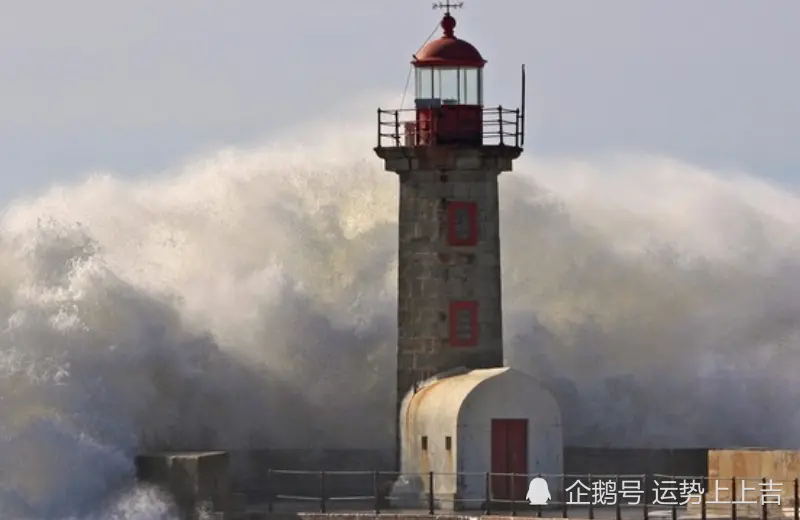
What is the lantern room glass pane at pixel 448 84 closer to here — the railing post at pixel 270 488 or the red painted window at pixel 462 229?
the red painted window at pixel 462 229

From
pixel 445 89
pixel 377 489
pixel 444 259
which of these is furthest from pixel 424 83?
pixel 377 489

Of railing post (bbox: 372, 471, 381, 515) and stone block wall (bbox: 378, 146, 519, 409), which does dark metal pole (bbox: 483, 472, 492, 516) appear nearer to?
railing post (bbox: 372, 471, 381, 515)

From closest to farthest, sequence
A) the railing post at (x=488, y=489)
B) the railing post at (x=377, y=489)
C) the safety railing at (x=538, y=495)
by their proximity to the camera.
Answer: the safety railing at (x=538, y=495) → the railing post at (x=377, y=489) → the railing post at (x=488, y=489)

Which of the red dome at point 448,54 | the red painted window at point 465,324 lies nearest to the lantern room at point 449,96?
the red dome at point 448,54

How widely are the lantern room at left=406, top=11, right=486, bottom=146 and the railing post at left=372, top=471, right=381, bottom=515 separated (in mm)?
4379

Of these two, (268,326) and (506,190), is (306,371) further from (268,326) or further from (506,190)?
(506,190)

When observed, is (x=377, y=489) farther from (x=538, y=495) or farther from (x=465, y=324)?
(x=465, y=324)

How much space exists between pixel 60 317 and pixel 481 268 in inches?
212

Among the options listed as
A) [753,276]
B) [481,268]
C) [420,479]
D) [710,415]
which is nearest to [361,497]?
[420,479]

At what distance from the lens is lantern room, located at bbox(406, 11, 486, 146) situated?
39156 mm

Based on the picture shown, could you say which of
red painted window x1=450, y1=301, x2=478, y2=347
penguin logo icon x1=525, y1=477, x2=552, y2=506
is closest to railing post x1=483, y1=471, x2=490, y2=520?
penguin logo icon x1=525, y1=477, x2=552, y2=506

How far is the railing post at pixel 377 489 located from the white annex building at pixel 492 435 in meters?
0.61

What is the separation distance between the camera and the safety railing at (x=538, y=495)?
115ft

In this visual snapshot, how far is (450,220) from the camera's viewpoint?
128ft
